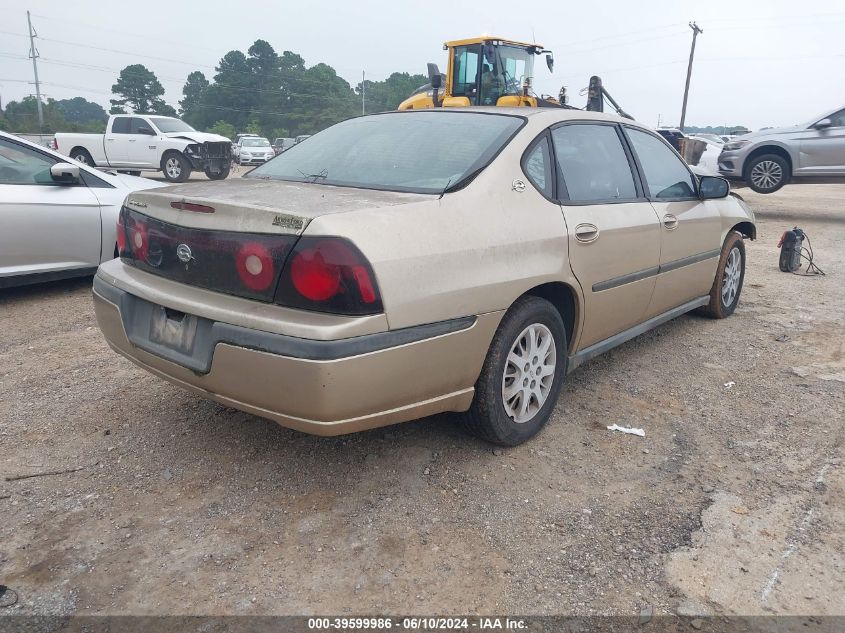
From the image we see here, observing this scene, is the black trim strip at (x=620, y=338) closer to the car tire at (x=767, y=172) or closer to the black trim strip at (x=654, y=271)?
A: the black trim strip at (x=654, y=271)

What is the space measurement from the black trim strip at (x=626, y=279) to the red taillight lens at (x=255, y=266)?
65.9 inches

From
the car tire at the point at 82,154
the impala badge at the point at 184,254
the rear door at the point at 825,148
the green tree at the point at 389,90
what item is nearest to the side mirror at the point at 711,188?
the impala badge at the point at 184,254

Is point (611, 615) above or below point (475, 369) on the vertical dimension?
below

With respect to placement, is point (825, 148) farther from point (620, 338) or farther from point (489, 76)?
point (620, 338)

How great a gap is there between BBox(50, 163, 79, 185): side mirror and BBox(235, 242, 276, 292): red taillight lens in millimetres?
3640

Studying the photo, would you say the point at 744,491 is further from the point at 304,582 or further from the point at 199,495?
the point at 199,495

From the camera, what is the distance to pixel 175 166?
658 inches

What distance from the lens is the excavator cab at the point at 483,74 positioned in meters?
12.3

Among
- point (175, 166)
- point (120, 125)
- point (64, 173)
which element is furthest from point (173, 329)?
point (120, 125)

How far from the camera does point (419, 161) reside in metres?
2.93

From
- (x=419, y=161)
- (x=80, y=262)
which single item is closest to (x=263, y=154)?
(x=80, y=262)

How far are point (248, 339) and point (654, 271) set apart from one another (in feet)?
8.14

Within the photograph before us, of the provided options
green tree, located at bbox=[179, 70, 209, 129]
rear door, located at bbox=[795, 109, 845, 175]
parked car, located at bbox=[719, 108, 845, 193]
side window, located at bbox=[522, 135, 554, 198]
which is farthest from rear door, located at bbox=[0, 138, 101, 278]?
green tree, located at bbox=[179, 70, 209, 129]

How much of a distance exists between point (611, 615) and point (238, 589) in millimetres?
1159
